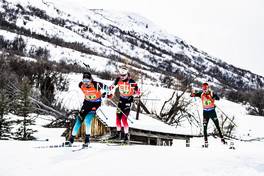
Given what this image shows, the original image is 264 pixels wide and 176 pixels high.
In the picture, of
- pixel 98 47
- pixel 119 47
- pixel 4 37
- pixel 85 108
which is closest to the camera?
pixel 85 108

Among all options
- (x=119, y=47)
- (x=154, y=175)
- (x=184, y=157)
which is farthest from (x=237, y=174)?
(x=119, y=47)

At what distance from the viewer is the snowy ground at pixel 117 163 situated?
7263 millimetres

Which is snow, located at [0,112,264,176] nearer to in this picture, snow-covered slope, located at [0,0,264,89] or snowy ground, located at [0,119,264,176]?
snowy ground, located at [0,119,264,176]

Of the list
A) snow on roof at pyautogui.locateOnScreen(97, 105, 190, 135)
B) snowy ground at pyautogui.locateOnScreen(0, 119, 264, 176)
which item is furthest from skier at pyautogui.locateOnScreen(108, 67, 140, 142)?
snow on roof at pyautogui.locateOnScreen(97, 105, 190, 135)

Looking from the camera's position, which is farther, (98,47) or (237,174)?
(98,47)

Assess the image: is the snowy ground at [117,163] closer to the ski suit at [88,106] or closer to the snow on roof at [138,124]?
the ski suit at [88,106]

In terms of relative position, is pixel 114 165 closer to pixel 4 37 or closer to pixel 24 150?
pixel 24 150

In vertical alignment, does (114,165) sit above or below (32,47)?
below

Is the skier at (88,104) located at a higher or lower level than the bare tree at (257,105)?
lower

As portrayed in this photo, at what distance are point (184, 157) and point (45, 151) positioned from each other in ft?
12.5

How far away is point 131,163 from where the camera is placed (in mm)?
8164

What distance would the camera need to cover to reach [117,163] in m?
8.18

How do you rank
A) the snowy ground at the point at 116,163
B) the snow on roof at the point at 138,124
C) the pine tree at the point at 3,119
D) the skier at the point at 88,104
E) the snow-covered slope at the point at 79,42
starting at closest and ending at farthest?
the snowy ground at the point at 116,163 < the skier at the point at 88,104 < the snow on roof at the point at 138,124 < the pine tree at the point at 3,119 < the snow-covered slope at the point at 79,42

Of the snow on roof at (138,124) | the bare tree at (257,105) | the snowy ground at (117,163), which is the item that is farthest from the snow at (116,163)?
the bare tree at (257,105)
